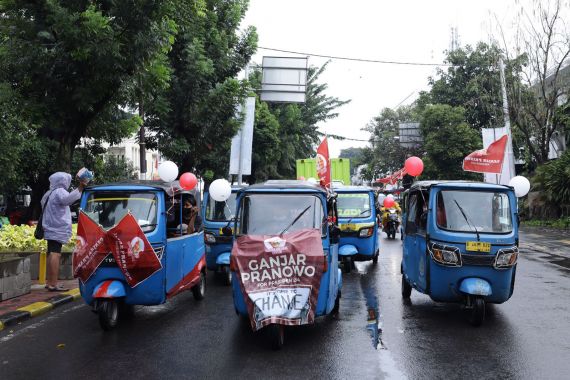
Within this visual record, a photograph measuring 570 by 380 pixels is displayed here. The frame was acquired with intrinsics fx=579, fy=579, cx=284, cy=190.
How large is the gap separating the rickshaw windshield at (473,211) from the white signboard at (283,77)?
49.5ft

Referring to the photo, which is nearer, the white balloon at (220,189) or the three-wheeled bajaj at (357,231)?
the white balloon at (220,189)

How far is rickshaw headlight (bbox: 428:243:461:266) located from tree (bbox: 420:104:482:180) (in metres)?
30.5

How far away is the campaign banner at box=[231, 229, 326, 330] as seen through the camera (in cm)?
659

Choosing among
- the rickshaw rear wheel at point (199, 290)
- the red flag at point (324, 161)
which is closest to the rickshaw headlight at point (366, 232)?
the red flag at point (324, 161)

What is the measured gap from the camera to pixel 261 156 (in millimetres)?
30266

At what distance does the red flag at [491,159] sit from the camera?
16781 mm

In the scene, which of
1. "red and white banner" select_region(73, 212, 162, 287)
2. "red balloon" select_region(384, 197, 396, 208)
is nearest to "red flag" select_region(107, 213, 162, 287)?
"red and white banner" select_region(73, 212, 162, 287)

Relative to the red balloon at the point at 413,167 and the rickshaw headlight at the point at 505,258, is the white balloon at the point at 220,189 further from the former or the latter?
the red balloon at the point at 413,167

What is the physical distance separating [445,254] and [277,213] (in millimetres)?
2496

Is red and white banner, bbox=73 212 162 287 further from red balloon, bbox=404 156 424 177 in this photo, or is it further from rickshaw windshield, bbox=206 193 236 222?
red balloon, bbox=404 156 424 177

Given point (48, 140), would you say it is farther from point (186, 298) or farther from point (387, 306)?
point (387, 306)

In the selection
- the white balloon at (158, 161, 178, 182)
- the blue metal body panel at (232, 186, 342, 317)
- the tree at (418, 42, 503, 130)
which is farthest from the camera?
the tree at (418, 42, 503, 130)

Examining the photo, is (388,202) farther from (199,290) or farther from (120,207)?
(120,207)

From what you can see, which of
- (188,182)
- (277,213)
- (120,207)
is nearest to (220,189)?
(188,182)
